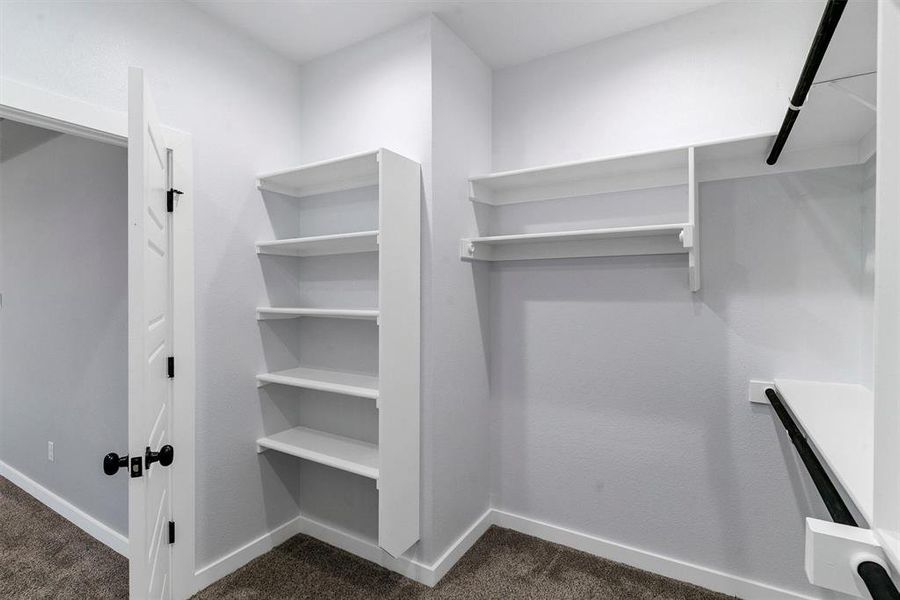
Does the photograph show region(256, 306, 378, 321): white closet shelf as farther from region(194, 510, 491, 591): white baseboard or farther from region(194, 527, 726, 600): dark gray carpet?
region(194, 527, 726, 600): dark gray carpet

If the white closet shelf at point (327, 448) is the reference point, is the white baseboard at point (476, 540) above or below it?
below

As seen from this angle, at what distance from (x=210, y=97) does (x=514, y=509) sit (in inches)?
102

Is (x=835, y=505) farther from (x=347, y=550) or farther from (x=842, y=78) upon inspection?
(x=347, y=550)

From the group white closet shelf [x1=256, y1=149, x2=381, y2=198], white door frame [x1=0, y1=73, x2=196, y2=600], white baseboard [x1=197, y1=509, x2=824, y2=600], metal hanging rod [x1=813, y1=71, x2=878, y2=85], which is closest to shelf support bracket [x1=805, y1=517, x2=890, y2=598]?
metal hanging rod [x1=813, y1=71, x2=878, y2=85]

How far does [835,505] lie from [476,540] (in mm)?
1776

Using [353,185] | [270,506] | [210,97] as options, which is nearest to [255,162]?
[210,97]

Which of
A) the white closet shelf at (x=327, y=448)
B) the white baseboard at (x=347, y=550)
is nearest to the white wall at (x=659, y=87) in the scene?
the white closet shelf at (x=327, y=448)

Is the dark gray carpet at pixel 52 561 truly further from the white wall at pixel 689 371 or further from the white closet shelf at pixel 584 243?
the white closet shelf at pixel 584 243

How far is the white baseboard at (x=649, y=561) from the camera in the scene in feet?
6.08

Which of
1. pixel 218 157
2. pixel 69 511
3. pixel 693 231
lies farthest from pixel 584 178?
pixel 69 511

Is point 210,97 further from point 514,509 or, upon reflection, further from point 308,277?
point 514,509

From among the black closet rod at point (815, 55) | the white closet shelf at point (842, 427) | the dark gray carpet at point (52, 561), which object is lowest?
the dark gray carpet at point (52, 561)

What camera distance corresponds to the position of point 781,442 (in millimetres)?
1812

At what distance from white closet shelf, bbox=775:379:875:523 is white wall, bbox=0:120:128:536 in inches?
111
